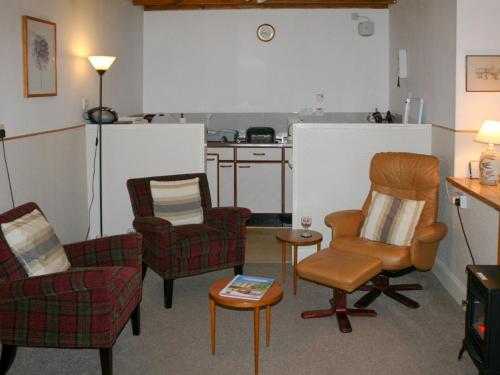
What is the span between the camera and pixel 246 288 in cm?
358

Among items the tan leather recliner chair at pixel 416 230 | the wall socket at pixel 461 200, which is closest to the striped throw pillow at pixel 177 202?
the tan leather recliner chair at pixel 416 230

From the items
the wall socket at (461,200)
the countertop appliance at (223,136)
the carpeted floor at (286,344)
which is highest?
the countertop appliance at (223,136)

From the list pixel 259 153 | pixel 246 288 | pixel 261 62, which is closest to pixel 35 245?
pixel 246 288

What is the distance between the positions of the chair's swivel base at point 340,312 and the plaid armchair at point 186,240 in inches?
31.4

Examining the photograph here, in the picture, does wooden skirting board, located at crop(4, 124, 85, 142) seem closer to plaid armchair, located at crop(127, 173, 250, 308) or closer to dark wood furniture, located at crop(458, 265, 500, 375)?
plaid armchair, located at crop(127, 173, 250, 308)

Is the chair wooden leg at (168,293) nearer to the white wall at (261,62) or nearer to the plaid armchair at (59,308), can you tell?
the plaid armchair at (59,308)

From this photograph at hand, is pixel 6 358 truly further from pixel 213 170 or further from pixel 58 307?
pixel 213 170

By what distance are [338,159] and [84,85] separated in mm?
2355

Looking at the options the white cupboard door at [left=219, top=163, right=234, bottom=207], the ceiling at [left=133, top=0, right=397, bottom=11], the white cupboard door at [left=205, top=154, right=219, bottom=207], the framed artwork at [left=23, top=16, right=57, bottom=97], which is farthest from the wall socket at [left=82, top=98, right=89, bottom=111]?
the ceiling at [left=133, top=0, right=397, bottom=11]

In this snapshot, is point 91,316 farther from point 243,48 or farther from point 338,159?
point 243,48

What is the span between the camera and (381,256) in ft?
14.3

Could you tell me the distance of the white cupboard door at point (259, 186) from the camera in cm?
716

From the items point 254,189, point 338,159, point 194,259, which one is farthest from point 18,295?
point 254,189

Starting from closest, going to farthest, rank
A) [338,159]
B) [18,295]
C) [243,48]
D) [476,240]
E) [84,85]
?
[18,295] → [476,240] → [338,159] → [84,85] → [243,48]
